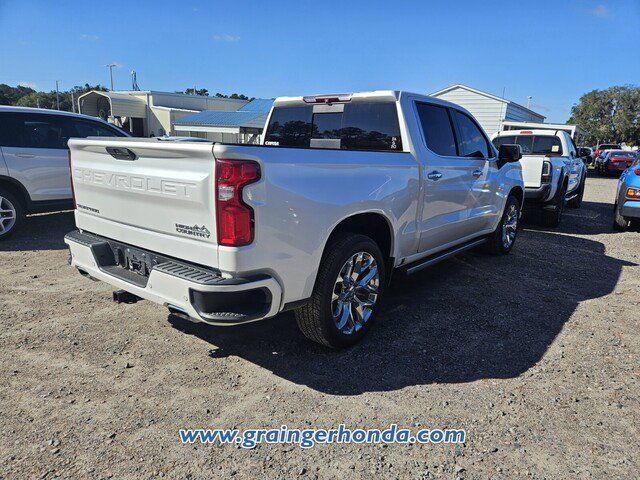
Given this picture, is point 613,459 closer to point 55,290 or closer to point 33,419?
point 33,419

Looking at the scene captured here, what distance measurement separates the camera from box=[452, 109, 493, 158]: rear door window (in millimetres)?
4953

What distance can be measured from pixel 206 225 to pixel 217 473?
1.34 meters

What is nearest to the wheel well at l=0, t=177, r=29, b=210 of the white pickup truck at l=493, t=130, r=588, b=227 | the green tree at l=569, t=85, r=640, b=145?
the white pickup truck at l=493, t=130, r=588, b=227

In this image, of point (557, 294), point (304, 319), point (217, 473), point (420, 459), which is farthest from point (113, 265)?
point (557, 294)

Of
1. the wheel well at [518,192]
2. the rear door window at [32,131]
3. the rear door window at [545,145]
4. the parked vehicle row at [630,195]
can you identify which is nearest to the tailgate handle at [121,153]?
the rear door window at [32,131]

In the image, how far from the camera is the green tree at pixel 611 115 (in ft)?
199

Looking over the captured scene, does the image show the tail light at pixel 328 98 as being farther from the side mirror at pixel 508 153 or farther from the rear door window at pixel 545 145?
the rear door window at pixel 545 145

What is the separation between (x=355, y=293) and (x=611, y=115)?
75276 millimetres

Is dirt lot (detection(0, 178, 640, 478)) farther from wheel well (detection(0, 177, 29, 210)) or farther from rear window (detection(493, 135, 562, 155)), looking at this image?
rear window (detection(493, 135, 562, 155))

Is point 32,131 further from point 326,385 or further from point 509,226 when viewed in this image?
point 509,226

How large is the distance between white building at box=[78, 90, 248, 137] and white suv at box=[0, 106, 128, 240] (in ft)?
92.1

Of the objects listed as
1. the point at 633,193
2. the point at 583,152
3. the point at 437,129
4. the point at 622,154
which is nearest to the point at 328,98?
the point at 437,129

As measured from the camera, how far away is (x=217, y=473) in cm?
231

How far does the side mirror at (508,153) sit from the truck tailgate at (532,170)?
2.55 metres
